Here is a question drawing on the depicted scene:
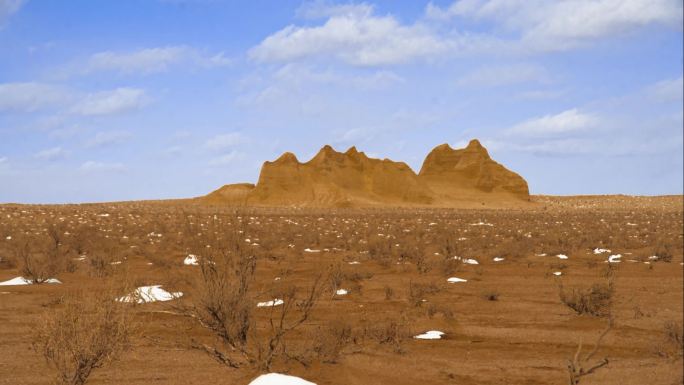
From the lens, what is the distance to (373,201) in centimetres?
8825

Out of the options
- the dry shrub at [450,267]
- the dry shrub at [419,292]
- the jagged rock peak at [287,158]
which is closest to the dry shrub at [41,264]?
the dry shrub at [419,292]

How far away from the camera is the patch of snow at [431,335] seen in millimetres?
10203

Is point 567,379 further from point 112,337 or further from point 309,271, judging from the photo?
point 309,271

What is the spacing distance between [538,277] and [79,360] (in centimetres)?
1251

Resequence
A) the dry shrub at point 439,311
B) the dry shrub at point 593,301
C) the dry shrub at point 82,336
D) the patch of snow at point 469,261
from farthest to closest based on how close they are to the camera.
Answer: the patch of snow at point 469,261 < the dry shrub at point 593,301 < the dry shrub at point 439,311 < the dry shrub at point 82,336

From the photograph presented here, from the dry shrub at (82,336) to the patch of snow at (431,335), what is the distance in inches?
171

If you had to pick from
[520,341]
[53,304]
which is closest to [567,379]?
[520,341]

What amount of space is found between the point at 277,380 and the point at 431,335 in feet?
13.0

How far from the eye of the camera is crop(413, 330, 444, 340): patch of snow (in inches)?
402

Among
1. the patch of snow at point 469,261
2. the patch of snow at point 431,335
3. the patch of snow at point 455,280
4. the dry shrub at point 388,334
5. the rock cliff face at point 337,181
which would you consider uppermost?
the rock cliff face at point 337,181

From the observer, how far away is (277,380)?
22.9ft

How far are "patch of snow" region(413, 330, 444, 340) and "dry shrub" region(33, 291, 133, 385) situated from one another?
435 centimetres

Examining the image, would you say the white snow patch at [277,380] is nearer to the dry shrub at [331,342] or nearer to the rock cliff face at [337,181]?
the dry shrub at [331,342]

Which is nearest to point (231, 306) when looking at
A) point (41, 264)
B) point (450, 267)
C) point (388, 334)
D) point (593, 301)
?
point (388, 334)
